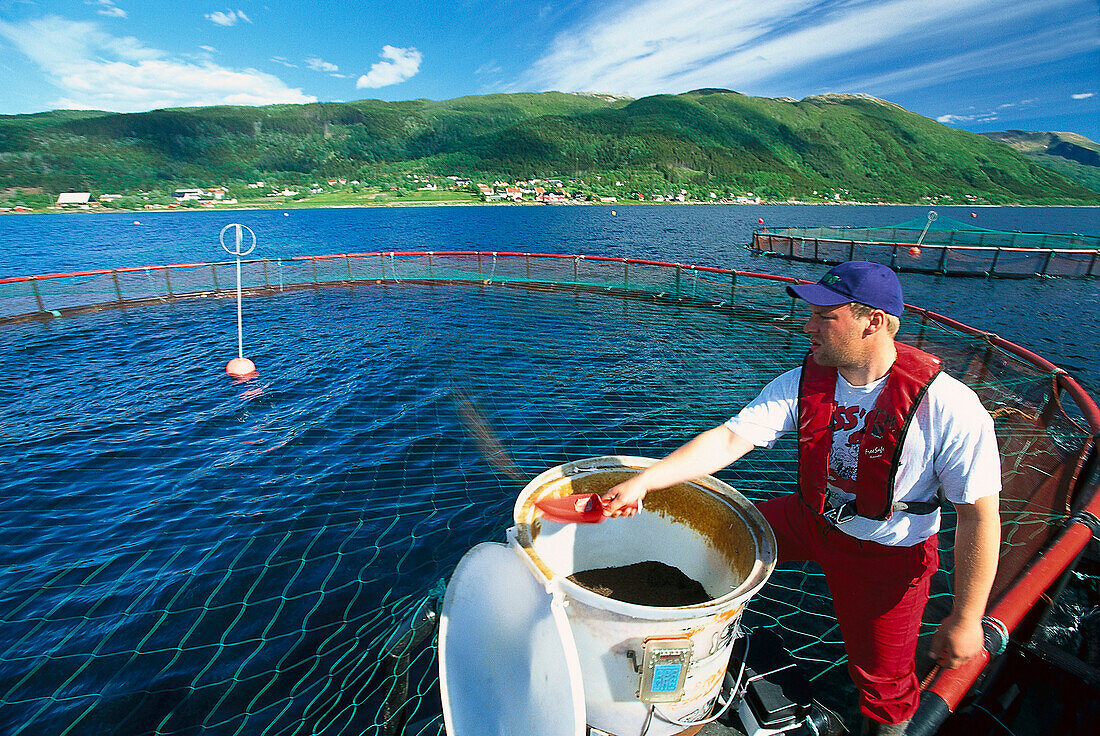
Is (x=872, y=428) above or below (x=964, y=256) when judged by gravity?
above

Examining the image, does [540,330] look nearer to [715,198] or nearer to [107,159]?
[715,198]

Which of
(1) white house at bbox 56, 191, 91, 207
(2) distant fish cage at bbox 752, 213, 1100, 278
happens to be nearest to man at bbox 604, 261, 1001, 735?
(2) distant fish cage at bbox 752, 213, 1100, 278

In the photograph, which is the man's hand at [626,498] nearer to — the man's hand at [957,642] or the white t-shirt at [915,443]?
the white t-shirt at [915,443]

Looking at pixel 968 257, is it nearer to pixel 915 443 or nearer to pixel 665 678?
pixel 915 443

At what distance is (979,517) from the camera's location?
6.98ft

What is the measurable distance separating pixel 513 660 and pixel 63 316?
83.7ft

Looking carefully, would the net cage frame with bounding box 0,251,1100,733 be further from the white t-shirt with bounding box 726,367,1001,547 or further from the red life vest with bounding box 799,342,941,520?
the red life vest with bounding box 799,342,941,520

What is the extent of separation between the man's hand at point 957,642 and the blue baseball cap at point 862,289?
143 cm

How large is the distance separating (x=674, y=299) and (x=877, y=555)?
18352mm

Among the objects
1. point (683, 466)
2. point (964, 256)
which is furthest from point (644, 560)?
point (964, 256)

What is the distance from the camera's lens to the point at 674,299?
2022 centimetres

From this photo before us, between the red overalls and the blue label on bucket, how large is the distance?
3.59 feet

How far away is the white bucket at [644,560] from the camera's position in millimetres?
2250

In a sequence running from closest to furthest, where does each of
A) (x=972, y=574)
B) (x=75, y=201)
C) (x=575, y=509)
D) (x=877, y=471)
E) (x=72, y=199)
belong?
(x=972, y=574) < (x=877, y=471) < (x=575, y=509) < (x=75, y=201) < (x=72, y=199)
